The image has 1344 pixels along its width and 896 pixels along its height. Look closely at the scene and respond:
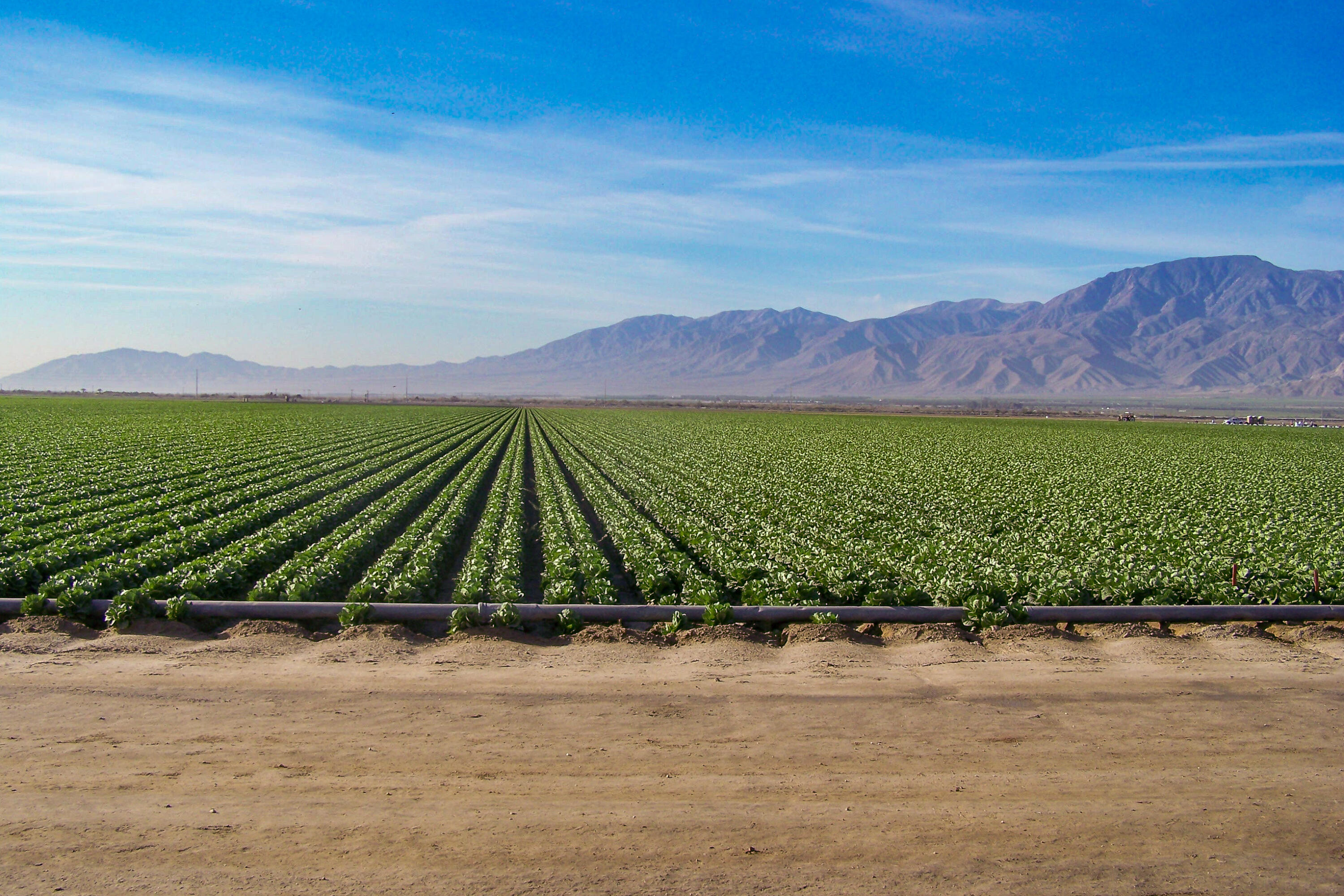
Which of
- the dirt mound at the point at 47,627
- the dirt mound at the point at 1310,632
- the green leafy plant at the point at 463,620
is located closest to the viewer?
the dirt mound at the point at 47,627

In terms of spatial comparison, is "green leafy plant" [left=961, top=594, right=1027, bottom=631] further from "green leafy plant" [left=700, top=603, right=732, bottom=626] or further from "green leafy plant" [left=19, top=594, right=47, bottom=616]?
"green leafy plant" [left=19, top=594, right=47, bottom=616]

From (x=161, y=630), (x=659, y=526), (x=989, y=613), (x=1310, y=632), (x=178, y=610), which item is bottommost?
(x=1310, y=632)

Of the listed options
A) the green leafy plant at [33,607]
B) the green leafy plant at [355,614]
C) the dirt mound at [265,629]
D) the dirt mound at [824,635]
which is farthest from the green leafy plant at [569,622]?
the green leafy plant at [33,607]

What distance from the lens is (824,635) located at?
33.1 feet

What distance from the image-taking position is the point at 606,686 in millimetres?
8414

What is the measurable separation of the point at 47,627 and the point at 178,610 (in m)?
1.44

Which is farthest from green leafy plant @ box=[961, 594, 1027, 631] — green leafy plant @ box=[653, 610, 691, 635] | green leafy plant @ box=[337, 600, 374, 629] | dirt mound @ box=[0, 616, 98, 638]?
dirt mound @ box=[0, 616, 98, 638]

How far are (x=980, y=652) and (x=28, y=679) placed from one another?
10.3m

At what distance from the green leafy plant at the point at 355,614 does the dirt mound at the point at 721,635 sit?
3.90m

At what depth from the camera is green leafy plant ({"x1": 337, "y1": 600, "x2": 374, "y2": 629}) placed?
10.2 meters

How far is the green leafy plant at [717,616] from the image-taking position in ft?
34.1

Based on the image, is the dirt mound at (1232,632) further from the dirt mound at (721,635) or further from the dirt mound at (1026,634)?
the dirt mound at (721,635)

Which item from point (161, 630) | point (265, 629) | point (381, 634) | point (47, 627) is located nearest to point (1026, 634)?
point (381, 634)

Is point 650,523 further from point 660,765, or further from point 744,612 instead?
point 660,765
